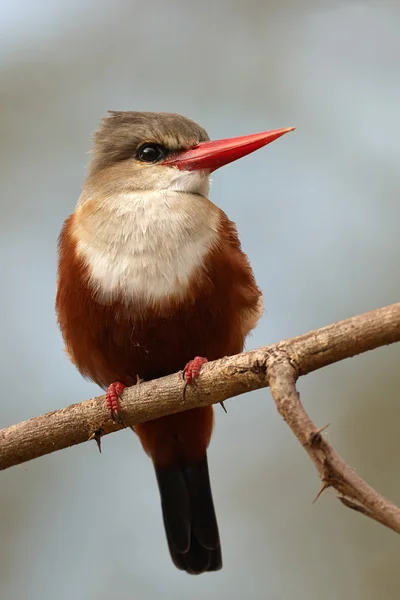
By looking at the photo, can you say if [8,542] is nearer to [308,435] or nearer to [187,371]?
[187,371]

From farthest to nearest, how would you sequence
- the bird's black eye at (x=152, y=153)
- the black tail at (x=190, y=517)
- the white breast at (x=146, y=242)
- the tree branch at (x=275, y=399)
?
the black tail at (x=190, y=517) → the bird's black eye at (x=152, y=153) → the white breast at (x=146, y=242) → the tree branch at (x=275, y=399)

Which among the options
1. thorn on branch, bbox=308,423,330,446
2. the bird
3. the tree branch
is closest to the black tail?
the bird

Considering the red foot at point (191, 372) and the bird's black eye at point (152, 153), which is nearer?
the red foot at point (191, 372)

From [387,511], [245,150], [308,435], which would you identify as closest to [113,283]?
[245,150]

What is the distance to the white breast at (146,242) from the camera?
3254 mm

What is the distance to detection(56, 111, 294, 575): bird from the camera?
3.27 metres

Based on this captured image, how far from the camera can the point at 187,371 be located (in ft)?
9.20

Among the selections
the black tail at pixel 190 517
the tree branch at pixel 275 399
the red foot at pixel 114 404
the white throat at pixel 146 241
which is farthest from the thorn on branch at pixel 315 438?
the black tail at pixel 190 517

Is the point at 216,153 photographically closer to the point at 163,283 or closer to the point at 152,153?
the point at 152,153

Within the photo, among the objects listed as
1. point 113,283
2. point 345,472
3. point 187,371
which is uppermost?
point 113,283

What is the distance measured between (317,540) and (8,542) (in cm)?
207

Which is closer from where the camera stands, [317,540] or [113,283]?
[113,283]

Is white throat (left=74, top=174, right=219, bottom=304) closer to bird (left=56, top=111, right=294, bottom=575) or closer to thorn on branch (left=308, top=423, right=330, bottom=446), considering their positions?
bird (left=56, top=111, right=294, bottom=575)

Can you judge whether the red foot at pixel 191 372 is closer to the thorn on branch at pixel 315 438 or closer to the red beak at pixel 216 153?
the thorn on branch at pixel 315 438
